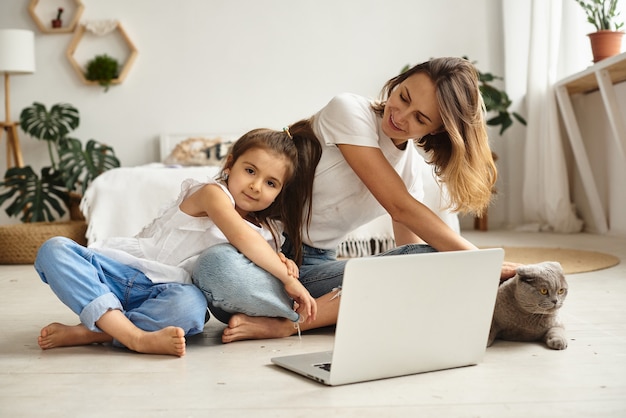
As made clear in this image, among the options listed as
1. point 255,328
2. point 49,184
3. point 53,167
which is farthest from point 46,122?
point 255,328

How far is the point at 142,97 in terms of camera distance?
5.12m

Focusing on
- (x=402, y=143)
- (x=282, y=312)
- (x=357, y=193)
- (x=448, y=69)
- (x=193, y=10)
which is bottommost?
(x=282, y=312)

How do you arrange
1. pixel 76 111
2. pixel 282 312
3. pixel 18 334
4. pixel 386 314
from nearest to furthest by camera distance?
1. pixel 386 314
2. pixel 282 312
3. pixel 18 334
4. pixel 76 111

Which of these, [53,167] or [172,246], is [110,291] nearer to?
[172,246]

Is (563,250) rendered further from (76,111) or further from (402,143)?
(76,111)

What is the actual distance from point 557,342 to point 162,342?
0.81 m

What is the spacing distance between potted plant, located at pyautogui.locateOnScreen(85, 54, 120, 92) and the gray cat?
392cm

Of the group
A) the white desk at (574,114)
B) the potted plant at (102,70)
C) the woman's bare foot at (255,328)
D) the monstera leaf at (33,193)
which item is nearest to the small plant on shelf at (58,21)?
the potted plant at (102,70)

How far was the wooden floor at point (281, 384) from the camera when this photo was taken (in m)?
1.20

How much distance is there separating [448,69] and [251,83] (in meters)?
3.62

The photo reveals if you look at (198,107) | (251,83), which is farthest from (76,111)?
(251,83)

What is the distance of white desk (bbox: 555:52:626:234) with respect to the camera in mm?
3803

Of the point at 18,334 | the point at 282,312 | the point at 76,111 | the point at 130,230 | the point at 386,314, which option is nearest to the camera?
the point at 386,314

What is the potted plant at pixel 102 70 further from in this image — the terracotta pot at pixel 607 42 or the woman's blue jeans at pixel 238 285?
the woman's blue jeans at pixel 238 285
